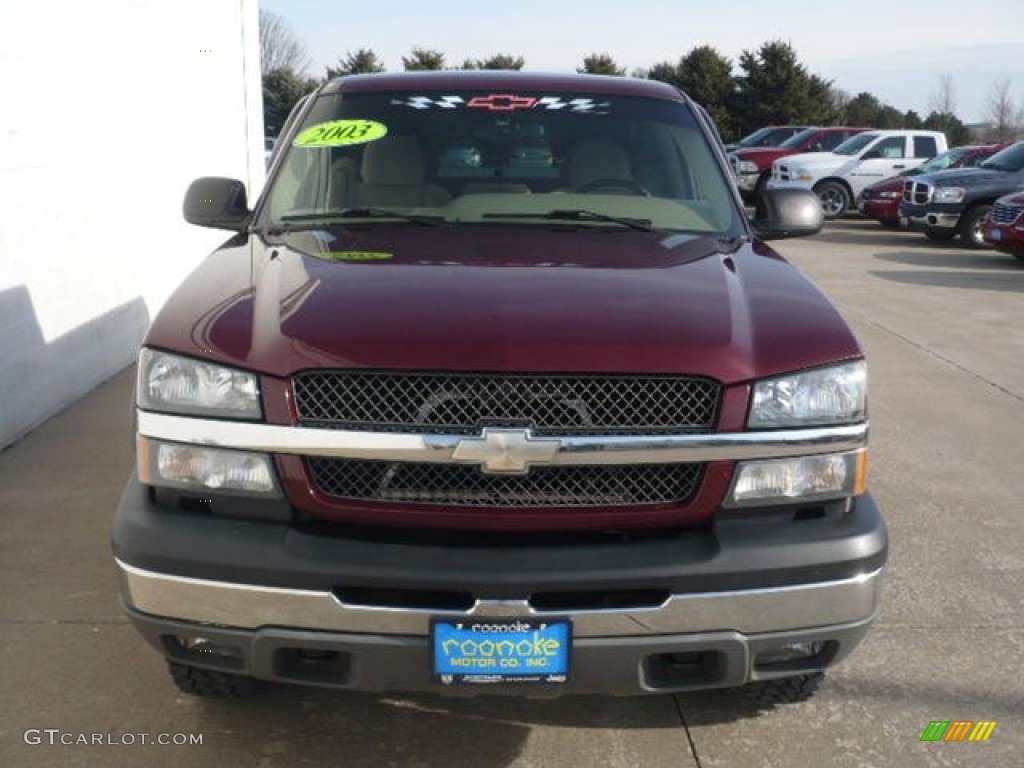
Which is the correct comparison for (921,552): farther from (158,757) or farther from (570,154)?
(158,757)

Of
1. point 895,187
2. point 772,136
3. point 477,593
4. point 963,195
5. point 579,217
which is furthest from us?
point 772,136

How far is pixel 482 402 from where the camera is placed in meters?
2.57

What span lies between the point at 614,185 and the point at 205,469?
6.61 feet

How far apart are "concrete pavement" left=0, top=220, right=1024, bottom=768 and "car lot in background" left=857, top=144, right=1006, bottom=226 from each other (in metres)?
14.4

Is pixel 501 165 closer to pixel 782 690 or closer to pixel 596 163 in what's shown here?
pixel 596 163

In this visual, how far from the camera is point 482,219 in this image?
12.3ft

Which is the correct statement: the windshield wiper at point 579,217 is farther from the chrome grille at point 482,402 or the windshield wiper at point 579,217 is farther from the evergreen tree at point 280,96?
the evergreen tree at point 280,96

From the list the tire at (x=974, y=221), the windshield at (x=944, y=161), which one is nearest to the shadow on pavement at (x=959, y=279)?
the tire at (x=974, y=221)

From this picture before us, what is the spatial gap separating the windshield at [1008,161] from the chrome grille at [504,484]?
1612 centimetres

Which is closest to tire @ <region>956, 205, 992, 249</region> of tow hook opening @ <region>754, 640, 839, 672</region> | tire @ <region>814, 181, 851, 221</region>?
tire @ <region>814, 181, 851, 221</region>

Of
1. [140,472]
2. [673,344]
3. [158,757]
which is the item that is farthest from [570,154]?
[158,757]

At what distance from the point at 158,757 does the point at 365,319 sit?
135 cm

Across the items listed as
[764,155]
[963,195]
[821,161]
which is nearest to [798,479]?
[963,195]

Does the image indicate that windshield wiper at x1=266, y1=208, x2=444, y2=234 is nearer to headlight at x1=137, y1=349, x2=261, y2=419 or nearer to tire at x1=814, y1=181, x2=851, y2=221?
headlight at x1=137, y1=349, x2=261, y2=419
